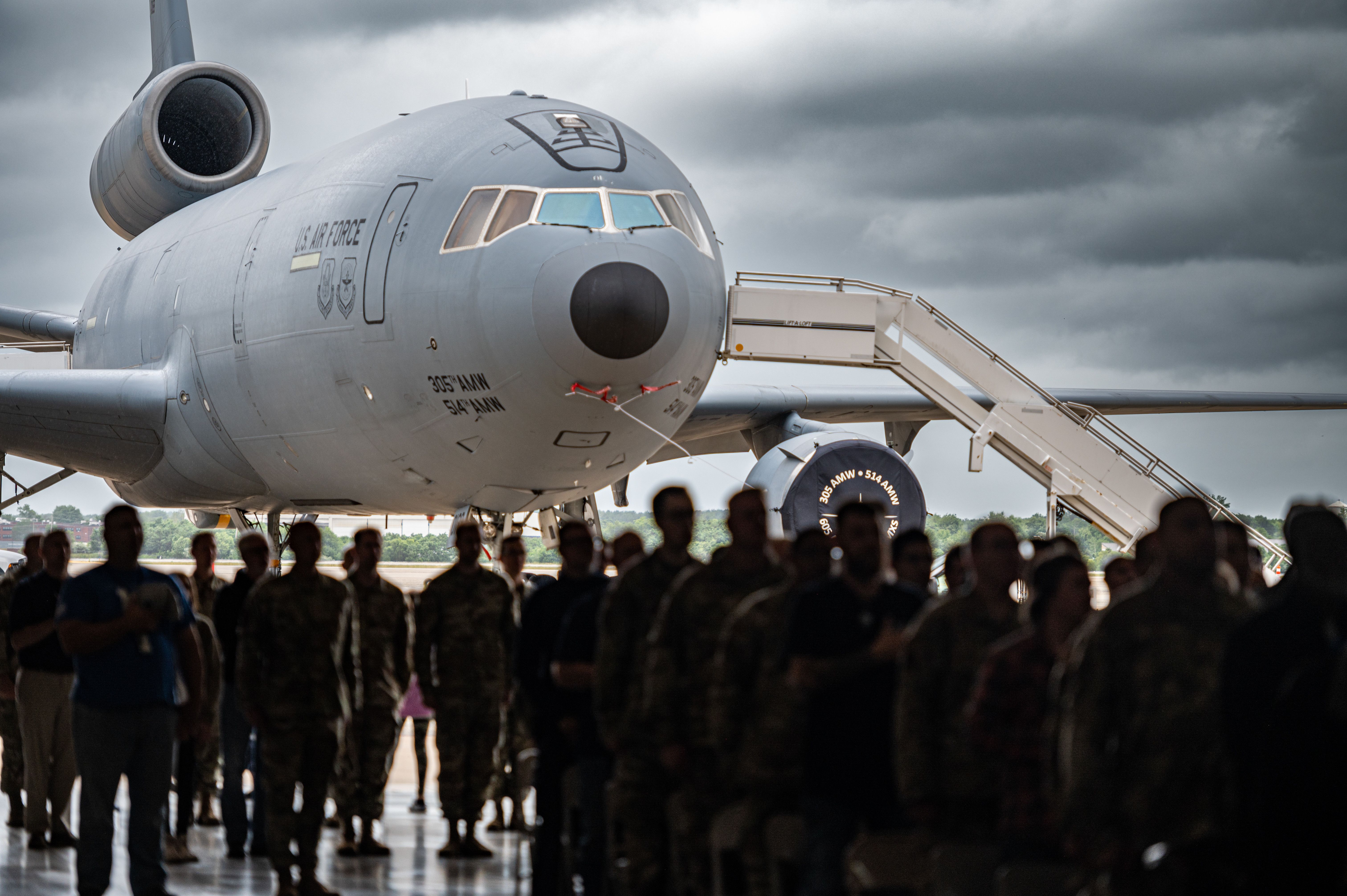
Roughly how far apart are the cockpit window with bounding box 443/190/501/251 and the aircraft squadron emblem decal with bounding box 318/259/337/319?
1.48m

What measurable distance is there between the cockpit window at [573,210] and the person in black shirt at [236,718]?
11.3ft

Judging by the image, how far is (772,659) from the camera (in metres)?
5.32

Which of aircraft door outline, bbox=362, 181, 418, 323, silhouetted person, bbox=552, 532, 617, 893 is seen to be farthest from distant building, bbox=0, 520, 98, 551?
silhouetted person, bbox=552, 532, 617, 893

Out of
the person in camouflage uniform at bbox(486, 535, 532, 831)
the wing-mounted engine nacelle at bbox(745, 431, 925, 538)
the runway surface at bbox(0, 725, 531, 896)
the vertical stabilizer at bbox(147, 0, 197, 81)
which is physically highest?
the vertical stabilizer at bbox(147, 0, 197, 81)

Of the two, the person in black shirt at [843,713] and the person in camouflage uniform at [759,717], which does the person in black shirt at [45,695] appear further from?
the person in black shirt at [843,713]

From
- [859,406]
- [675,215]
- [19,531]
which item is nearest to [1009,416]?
[859,406]

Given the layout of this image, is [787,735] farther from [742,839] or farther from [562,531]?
[562,531]

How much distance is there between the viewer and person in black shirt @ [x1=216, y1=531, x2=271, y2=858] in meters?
8.48

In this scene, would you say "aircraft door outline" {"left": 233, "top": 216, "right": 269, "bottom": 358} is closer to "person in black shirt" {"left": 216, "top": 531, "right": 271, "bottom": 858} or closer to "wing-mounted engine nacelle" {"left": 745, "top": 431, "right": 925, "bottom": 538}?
"person in black shirt" {"left": 216, "top": 531, "right": 271, "bottom": 858}

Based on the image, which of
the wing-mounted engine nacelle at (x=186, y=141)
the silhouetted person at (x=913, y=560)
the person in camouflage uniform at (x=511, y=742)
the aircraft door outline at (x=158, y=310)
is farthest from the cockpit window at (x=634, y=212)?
the wing-mounted engine nacelle at (x=186, y=141)

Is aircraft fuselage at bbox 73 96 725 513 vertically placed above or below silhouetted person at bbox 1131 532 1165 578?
above

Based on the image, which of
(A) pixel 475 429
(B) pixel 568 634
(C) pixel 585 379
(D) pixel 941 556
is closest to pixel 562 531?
(B) pixel 568 634

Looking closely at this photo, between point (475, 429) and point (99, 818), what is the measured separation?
5081 millimetres

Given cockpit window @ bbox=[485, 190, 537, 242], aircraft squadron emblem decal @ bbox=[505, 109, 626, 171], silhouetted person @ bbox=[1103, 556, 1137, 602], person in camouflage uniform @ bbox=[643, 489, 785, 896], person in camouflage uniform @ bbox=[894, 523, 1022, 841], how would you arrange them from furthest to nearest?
aircraft squadron emblem decal @ bbox=[505, 109, 626, 171] < cockpit window @ bbox=[485, 190, 537, 242] < silhouetted person @ bbox=[1103, 556, 1137, 602] < person in camouflage uniform @ bbox=[643, 489, 785, 896] < person in camouflage uniform @ bbox=[894, 523, 1022, 841]
